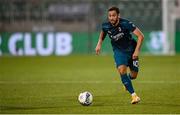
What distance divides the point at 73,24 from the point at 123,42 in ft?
63.8

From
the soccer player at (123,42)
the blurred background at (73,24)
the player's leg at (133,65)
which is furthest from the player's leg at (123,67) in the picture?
the blurred background at (73,24)

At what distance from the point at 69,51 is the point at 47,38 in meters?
1.21

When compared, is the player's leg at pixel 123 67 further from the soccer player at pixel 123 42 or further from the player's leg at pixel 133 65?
the player's leg at pixel 133 65

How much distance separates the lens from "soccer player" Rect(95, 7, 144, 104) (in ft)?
41.4

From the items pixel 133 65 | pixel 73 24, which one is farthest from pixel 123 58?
pixel 73 24

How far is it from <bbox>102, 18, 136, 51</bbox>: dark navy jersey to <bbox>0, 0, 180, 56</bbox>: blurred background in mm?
17661

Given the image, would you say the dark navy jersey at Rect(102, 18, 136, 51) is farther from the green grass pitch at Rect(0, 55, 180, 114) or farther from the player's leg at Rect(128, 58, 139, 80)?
the green grass pitch at Rect(0, 55, 180, 114)

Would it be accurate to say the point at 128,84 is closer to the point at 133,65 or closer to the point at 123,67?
the point at 123,67

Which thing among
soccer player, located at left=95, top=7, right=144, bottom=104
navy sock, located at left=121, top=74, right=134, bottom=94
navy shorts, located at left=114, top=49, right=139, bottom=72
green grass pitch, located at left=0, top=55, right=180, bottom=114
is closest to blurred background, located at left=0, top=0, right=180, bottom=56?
green grass pitch, located at left=0, top=55, right=180, bottom=114

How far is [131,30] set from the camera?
1282cm

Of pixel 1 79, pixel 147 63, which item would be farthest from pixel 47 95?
pixel 147 63

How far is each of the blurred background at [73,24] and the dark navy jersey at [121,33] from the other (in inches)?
695

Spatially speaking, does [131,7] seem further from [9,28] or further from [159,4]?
[9,28]

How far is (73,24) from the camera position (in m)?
32.5
